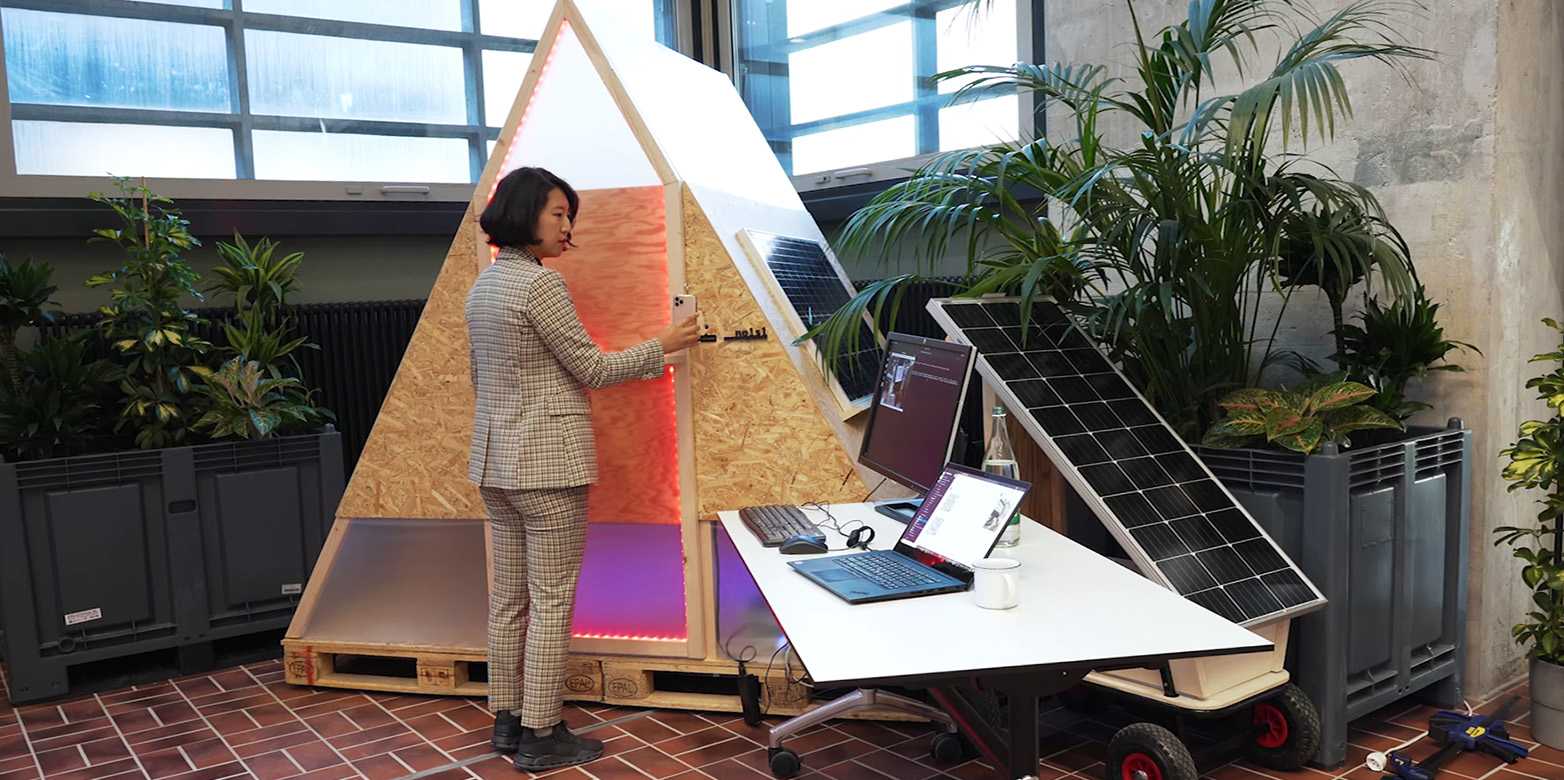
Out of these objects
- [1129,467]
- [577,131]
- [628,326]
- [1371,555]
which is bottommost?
[1371,555]

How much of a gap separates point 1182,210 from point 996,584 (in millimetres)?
1449

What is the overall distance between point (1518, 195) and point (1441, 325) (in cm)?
47

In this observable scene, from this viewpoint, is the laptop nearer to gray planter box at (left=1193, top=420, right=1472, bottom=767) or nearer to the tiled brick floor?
the tiled brick floor

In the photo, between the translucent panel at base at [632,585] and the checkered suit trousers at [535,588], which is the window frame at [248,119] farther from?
the checkered suit trousers at [535,588]

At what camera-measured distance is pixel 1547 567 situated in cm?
310

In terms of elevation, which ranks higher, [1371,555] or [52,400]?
[52,400]

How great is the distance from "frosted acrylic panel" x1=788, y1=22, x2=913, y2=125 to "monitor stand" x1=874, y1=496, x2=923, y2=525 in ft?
10.3

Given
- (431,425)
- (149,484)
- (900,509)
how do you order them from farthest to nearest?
(149,484)
(431,425)
(900,509)

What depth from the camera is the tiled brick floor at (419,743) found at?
3.13m

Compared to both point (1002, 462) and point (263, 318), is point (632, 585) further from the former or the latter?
point (263, 318)

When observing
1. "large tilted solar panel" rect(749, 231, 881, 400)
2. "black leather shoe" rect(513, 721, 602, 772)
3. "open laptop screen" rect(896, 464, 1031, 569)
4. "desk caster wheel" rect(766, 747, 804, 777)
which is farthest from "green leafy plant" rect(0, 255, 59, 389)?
"open laptop screen" rect(896, 464, 1031, 569)

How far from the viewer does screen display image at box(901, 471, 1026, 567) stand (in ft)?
7.54

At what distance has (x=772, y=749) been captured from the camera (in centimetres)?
309

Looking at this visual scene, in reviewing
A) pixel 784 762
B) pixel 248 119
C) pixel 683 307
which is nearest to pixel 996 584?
pixel 784 762
